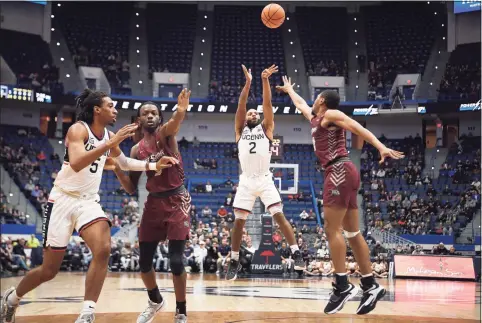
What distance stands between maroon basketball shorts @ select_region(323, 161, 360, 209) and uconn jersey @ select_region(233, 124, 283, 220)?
220 cm

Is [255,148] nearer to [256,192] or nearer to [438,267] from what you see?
[256,192]

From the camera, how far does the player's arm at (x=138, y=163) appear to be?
262 inches

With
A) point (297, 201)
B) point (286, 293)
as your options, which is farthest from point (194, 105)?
point (286, 293)

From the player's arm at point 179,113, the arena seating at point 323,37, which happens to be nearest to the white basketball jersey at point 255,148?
the player's arm at point 179,113

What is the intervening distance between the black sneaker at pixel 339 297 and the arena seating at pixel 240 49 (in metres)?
27.8

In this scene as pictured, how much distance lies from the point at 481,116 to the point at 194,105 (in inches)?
630

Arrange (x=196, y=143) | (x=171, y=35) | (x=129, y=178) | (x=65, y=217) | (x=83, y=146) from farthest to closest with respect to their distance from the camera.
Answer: (x=171, y=35)
(x=196, y=143)
(x=129, y=178)
(x=65, y=217)
(x=83, y=146)

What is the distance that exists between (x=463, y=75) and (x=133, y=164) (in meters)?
30.4

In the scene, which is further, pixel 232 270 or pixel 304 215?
pixel 304 215

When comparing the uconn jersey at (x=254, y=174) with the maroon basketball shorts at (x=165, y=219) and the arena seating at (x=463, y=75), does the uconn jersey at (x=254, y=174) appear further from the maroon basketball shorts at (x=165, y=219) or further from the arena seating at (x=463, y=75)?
the arena seating at (x=463, y=75)

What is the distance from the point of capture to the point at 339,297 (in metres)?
7.07

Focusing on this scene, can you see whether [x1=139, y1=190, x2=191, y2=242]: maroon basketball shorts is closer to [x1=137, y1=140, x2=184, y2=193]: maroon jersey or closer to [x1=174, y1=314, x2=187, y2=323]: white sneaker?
[x1=137, y1=140, x2=184, y2=193]: maroon jersey

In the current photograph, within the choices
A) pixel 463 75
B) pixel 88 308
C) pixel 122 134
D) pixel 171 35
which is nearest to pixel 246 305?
pixel 88 308

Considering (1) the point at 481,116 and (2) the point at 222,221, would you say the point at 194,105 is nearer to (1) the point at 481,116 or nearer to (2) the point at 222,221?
(2) the point at 222,221
